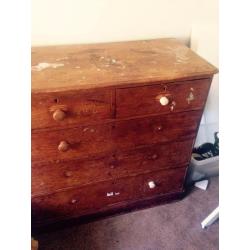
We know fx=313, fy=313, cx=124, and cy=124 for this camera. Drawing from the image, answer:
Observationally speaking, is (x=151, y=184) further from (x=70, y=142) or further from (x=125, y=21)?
(x=125, y=21)

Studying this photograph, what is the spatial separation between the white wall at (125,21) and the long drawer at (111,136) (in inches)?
21.8

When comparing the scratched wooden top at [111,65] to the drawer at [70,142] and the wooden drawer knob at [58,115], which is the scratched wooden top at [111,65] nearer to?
the wooden drawer knob at [58,115]

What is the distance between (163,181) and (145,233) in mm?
321

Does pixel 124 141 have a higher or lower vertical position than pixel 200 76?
lower

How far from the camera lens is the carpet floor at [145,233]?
1753 millimetres

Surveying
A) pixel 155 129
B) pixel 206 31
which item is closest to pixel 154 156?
pixel 155 129

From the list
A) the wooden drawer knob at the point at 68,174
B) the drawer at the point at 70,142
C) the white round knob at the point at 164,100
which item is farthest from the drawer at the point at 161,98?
the wooden drawer knob at the point at 68,174

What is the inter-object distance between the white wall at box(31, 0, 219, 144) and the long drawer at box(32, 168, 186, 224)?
2.62ft

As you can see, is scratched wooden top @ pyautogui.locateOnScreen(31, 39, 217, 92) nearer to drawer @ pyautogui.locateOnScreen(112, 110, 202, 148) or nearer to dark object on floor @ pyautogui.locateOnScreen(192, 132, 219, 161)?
drawer @ pyautogui.locateOnScreen(112, 110, 202, 148)

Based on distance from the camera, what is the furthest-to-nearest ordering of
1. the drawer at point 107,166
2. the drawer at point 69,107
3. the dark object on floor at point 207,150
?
the dark object on floor at point 207,150, the drawer at point 107,166, the drawer at point 69,107
